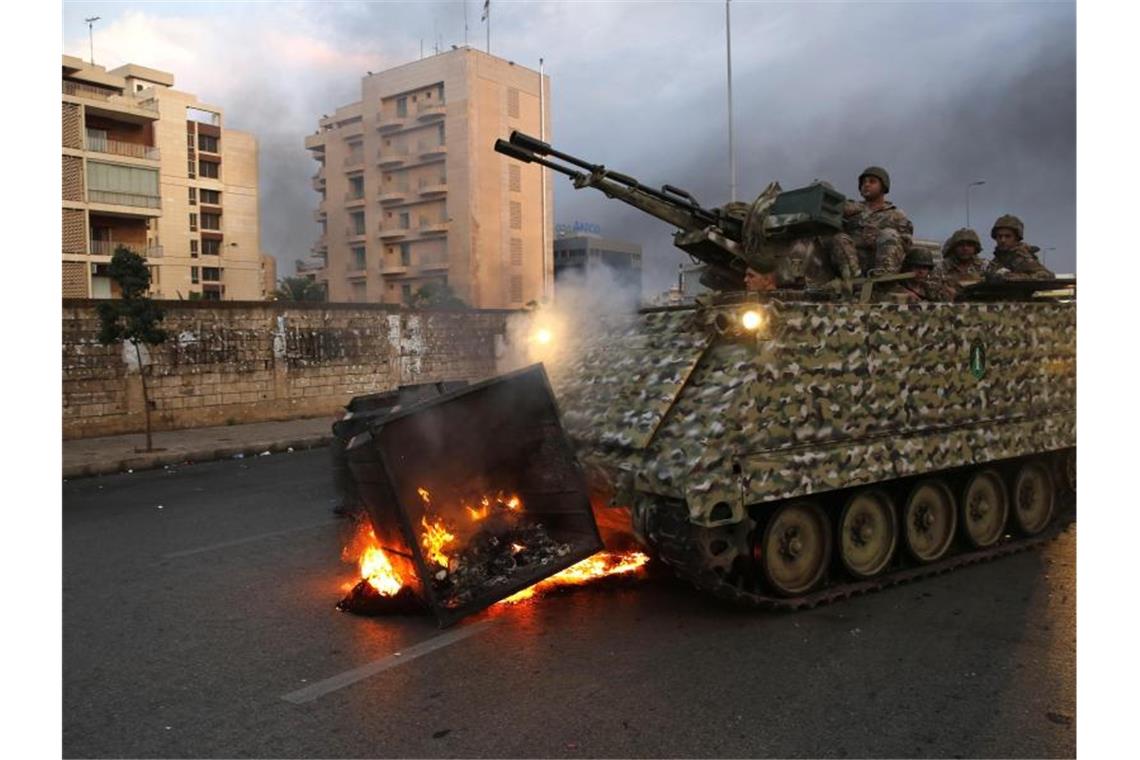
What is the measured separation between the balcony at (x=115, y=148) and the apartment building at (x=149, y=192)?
0.05m

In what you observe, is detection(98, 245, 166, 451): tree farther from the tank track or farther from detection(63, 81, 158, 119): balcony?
detection(63, 81, 158, 119): balcony

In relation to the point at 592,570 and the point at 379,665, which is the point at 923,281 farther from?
the point at 379,665

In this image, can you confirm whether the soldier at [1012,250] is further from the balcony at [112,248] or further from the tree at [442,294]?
the balcony at [112,248]

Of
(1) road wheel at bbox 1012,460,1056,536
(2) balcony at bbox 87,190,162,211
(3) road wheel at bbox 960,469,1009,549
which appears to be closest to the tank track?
(3) road wheel at bbox 960,469,1009,549

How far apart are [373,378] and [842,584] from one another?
14187 millimetres

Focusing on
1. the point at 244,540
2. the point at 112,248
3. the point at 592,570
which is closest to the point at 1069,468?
the point at 592,570

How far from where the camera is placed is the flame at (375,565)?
5.79m

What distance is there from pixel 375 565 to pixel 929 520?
4.19 metres

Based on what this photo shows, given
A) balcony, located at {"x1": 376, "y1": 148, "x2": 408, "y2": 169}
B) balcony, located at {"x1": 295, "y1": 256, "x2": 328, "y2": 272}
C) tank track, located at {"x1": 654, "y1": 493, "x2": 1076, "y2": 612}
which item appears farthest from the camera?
balcony, located at {"x1": 295, "y1": 256, "x2": 328, "y2": 272}

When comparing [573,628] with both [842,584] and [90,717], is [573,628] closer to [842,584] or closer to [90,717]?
[842,584]

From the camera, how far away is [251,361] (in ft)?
55.1

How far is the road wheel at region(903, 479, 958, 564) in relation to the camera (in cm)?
670

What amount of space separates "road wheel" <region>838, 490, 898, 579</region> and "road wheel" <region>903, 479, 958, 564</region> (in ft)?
0.63

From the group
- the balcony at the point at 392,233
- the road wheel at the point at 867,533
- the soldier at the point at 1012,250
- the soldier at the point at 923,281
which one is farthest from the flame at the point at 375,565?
the soldier at the point at 1012,250
